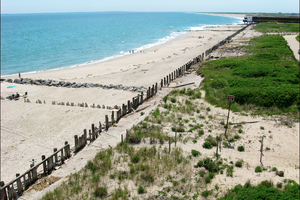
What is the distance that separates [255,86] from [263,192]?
12.1 m

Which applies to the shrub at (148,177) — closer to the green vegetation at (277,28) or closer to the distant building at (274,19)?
the green vegetation at (277,28)

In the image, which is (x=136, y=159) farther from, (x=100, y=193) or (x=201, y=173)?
(x=201, y=173)

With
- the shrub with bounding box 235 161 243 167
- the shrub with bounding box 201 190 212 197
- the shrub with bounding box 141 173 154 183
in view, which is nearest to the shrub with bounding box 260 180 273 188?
the shrub with bounding box 235 161 243 167

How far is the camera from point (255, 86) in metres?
18.2

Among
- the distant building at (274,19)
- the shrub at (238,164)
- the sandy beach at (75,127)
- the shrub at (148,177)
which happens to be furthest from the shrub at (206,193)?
the distant building at (274,19)

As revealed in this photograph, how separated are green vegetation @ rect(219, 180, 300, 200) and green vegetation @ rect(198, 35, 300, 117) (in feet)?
24.1

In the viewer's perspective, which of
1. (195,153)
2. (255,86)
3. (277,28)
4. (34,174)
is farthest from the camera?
(277,28)

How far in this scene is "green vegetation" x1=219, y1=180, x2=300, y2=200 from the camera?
7480 millimetres

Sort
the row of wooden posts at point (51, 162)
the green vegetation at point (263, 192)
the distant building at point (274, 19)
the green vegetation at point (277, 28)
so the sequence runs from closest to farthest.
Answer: the green vegetation at point (263, 192) → the row of wooden posts at point (51, 162) → the green vegetation at point (277, 28) → the distant building at point (274, 19)

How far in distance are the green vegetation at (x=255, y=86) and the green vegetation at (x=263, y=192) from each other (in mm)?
7356

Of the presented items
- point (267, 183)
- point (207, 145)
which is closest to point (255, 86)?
point (207, 145)

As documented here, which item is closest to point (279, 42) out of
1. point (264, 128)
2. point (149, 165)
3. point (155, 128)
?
point (264, 128)

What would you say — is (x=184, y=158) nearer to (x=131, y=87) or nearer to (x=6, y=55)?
(x=131, y=87)

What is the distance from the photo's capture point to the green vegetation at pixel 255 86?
1562 centimetres
